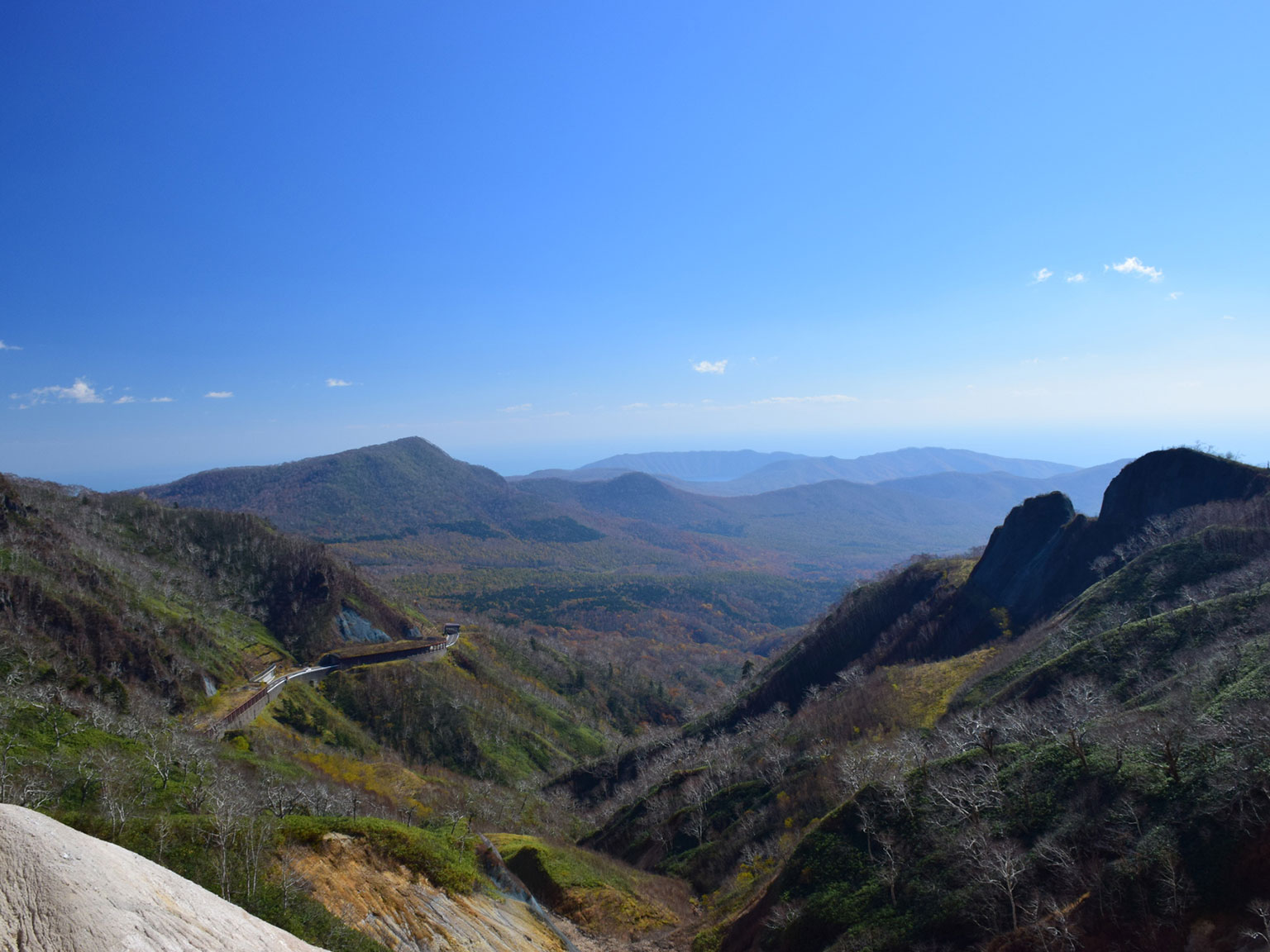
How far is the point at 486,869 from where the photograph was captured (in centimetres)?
3278

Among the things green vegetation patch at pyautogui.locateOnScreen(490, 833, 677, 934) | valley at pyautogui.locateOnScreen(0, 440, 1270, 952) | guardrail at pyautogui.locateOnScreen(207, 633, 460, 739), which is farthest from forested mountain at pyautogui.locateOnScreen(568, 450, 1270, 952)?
guardrail at pyautogui.locateOnScreen(207, 633, 460, 739)

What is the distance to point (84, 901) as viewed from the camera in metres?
9.46

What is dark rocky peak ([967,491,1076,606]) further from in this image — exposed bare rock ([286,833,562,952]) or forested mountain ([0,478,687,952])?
exposed bare rock ([286,833,562,952])

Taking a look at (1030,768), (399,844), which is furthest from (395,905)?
(1030,768)

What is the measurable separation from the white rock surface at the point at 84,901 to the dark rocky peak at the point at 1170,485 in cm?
9357

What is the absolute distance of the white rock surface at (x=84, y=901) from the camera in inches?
345

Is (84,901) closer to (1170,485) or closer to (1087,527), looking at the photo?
(1087,527)

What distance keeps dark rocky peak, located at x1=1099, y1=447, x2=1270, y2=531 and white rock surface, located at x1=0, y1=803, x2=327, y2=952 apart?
93.6m

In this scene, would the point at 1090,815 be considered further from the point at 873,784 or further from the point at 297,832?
the point at 297,832

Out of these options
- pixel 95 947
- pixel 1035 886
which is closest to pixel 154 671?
pixel 95 947

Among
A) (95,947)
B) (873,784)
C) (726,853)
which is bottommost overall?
(726,853)

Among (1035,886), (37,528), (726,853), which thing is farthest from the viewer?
(37,528)

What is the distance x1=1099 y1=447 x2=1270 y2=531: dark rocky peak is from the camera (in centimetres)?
6894

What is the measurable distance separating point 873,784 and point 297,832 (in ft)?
92.6
